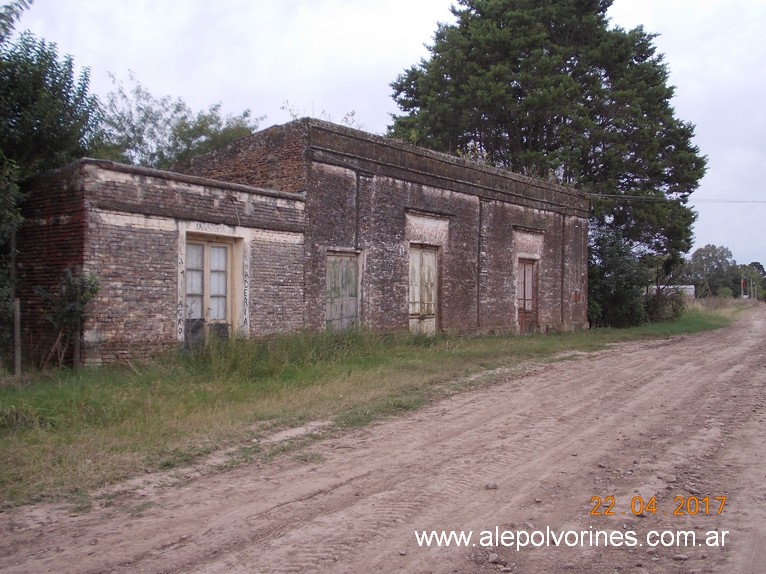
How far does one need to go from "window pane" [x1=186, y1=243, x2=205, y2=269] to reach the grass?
65.2 inches

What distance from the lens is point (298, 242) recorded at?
496 inches

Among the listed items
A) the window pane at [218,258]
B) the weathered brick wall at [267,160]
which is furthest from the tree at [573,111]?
the window pane at [218,258]

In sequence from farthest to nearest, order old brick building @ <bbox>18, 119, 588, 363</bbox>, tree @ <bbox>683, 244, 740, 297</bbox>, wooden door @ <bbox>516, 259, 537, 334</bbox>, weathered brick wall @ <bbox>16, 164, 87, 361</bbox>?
tree @ <bbox>683, 244, 740, 297</bbox> < wooden door @ <bbox>516, 259, 537, 334</bbox> < old brick building @ <bbox>18, 119, 588, 363</bbox> < weathered brick wall @ <bbox>16, 164, 87, 361</bbox>

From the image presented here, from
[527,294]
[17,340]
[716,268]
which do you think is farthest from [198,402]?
[716,268]

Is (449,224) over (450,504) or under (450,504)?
over

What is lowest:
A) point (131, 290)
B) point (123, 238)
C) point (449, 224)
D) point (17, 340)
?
point (17, 340)

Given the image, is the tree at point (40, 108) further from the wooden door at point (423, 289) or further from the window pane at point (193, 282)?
the wooden door at point (423, 289)

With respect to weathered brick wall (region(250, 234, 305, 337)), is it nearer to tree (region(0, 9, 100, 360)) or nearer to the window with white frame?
the window with white frame

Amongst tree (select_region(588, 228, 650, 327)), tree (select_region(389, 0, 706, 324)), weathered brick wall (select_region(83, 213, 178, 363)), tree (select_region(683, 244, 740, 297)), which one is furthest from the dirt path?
tree (select_region(683, 244, 740, 297))

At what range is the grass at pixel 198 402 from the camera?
5578 millimetres

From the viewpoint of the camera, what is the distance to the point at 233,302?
37.8ft

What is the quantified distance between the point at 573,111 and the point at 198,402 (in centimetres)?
2128

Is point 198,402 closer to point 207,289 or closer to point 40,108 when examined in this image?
point 207,289

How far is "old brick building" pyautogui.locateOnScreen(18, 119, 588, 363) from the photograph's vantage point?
970 centimetres
